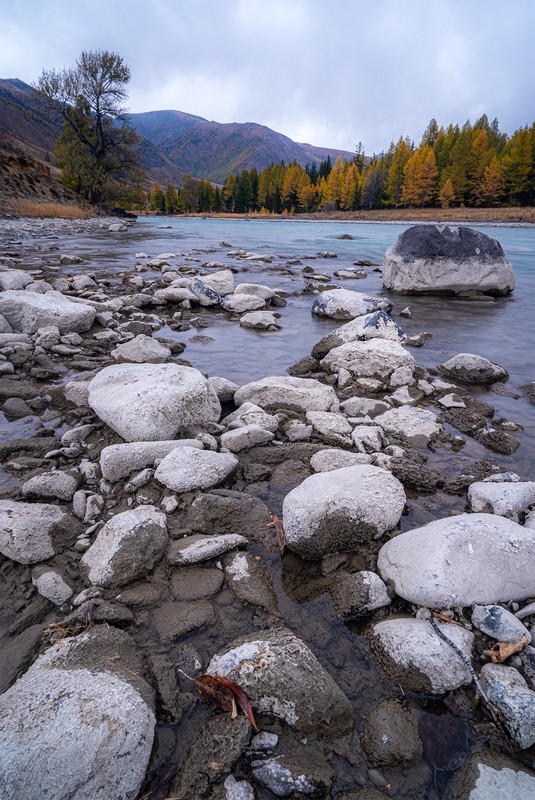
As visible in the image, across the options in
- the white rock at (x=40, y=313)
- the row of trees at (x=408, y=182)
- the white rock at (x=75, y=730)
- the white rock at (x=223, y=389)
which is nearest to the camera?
the white rock at (x=75, y=730)

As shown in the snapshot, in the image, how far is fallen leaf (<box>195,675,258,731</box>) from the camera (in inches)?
72.6

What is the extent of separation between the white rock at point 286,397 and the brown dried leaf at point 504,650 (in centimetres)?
294

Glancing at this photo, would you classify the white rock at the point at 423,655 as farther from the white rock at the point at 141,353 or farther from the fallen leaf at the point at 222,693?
the white rock at the point at 141,353

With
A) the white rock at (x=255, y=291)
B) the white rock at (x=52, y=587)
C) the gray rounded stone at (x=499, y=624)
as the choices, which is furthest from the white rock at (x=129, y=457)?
the white rock at (x=255, y=291)

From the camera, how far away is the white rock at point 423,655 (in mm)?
1962

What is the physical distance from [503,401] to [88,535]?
5.16 meters

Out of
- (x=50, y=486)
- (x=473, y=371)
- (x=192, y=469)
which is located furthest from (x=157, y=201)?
(x=192, y=469)

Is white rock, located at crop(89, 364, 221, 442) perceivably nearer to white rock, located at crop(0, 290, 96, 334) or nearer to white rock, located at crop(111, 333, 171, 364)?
white rock, located at crop(111, 333, 171, 364)

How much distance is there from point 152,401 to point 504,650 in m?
3.15

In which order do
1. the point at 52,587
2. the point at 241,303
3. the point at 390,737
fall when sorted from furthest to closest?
the point at 241,303 → the point at 52,587 → the point at 390,737

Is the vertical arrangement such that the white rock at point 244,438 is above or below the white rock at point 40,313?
below

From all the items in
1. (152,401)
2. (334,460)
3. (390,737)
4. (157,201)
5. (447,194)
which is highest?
(157,201)

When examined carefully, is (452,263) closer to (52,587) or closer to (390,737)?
(390,737)

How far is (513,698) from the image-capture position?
5.92ft
